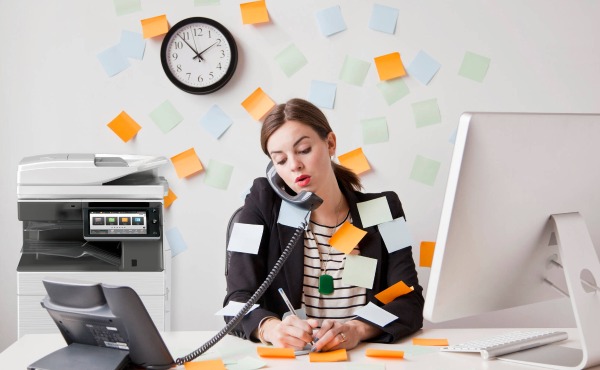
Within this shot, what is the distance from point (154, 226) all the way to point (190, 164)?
61cm

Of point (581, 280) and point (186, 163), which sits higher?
point (186, 163)

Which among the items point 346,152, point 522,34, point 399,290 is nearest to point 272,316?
point 399,290

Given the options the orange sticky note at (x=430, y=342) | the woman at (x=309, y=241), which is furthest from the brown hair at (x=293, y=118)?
the orange sticky note at (x=430, y=342)

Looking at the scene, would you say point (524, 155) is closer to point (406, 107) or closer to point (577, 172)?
point (577, 172)

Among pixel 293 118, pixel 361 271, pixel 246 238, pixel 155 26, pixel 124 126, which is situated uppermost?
pixel 155 26

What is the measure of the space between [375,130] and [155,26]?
0.99 m

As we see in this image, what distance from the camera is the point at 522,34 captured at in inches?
116

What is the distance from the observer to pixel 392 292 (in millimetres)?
1955

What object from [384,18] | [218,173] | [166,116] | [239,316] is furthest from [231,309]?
[384,18]

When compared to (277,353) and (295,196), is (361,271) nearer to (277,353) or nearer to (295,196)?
(295,196)

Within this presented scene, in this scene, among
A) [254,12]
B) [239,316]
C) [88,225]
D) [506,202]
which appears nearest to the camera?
[506,202]

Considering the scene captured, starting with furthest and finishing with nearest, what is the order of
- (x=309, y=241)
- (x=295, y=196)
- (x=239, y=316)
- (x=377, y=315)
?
(x=309, y=241) → (x=295, y=196) → (x=377, y=315) → (x=239, y=316)

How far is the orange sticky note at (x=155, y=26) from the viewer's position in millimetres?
2910

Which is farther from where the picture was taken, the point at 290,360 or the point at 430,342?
the point at 430,342
